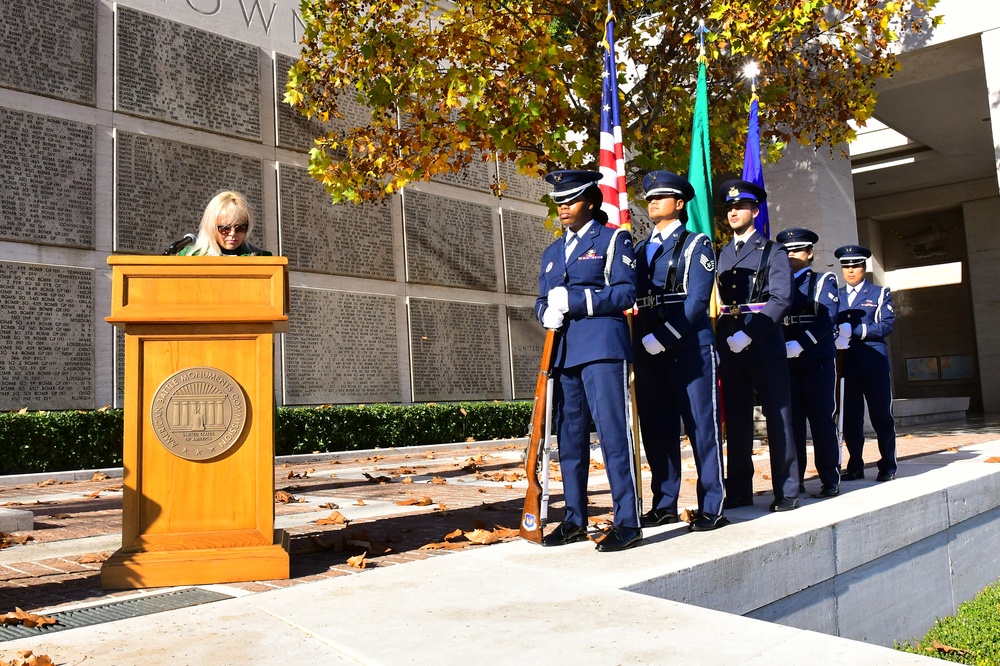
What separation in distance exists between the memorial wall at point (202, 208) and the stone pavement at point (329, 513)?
7.17ft

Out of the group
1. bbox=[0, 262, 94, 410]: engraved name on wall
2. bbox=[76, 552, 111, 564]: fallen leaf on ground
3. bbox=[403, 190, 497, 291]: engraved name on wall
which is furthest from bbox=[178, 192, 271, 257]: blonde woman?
bbox=[403, 190, 497, 291]: engraved name on wall

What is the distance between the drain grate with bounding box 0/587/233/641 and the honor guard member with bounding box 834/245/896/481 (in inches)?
217

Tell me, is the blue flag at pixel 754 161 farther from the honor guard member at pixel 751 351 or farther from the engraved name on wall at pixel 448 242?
the engraved name on wall at pixel 448 242

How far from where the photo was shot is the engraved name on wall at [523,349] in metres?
16.0

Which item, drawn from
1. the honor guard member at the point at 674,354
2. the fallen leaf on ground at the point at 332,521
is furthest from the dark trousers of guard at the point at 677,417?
the fallen leaf on ground at the point at 332,521

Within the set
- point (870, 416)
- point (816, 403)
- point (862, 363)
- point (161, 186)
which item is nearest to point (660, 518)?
point (816, 403)

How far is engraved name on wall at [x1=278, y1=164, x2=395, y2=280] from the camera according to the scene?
42.8 feet

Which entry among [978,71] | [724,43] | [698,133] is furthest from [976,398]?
[698,133]

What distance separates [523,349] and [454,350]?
5.51 feet

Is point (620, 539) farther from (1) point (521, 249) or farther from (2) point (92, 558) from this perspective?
(1) point (521, 249)

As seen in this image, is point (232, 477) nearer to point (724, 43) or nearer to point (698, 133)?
point (698, 133)

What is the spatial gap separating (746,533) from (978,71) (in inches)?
561

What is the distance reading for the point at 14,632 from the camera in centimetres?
301

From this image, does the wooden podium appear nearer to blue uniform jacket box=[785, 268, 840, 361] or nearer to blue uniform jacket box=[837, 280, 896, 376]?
blue uniform jacket box=[785, 268, 840, 361]
